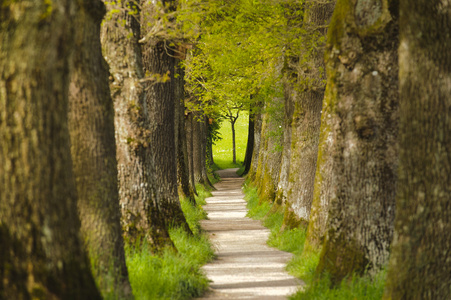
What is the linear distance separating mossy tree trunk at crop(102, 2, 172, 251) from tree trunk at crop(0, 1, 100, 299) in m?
4.98

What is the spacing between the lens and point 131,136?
9.39 meters

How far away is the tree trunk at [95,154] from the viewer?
6504 millimetres

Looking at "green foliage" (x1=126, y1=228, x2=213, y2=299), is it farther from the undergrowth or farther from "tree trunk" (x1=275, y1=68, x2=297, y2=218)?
"tree trunk" (x1=275, y1=68, x2=297, y2=218)

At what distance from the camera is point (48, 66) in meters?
4.32

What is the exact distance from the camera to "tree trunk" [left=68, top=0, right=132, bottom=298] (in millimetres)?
6504

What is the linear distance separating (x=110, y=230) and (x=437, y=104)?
3.67 m

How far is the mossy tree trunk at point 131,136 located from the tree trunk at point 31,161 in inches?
196

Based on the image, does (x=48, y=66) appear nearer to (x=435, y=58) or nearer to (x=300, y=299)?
(x=435, y=58)

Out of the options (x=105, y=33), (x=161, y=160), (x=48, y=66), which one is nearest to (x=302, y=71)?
(x=161, y=160)

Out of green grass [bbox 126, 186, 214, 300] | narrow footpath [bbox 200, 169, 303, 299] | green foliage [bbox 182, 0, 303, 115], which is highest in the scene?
green foliage [bbox 182, 0, 303, 115]

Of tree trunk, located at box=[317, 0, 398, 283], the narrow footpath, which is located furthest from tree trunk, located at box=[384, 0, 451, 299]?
the narrow footpath

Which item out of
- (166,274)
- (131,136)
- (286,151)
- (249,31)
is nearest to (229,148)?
(286,151)

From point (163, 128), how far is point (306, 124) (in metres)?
3.59

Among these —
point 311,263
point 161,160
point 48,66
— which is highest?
A: point 48,66
